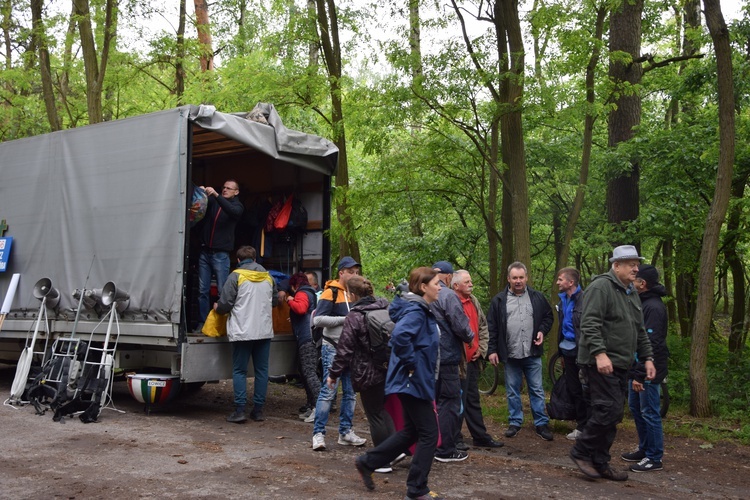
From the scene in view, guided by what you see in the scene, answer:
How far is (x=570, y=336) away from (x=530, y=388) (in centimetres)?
71

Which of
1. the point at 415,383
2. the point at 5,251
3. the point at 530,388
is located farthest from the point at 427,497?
the point at 5,251

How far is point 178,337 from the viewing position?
8.30m

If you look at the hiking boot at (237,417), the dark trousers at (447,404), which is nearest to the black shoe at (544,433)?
the dark trousers at (447,404)

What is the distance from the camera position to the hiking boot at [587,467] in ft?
20.0

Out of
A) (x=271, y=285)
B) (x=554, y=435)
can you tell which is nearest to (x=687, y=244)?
(x=554, y=435)

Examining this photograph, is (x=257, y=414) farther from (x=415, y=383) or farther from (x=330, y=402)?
(x=415, y=383)

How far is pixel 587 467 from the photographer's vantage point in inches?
241

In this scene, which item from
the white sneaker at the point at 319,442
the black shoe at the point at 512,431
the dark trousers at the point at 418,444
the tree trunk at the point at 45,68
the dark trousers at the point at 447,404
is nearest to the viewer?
the dark trousers at the point at 418,444

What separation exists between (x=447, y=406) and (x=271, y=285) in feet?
9.54

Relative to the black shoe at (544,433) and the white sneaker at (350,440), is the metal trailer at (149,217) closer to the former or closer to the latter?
the white sneaker at (350,440)

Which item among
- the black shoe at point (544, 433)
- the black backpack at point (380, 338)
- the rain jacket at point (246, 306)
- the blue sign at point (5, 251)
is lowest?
the black shoe at point (544, 433)

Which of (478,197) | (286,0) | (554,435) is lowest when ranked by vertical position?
(554,435)

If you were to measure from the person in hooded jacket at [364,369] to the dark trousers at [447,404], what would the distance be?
57cm

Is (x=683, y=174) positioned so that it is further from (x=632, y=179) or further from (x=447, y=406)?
(x=447, y=406)
